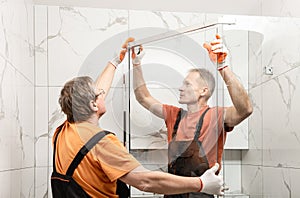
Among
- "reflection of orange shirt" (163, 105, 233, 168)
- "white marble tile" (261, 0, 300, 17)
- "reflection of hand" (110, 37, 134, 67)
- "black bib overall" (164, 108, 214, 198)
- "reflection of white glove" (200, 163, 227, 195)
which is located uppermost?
"white marble tile" (261, 0, 300, 17)

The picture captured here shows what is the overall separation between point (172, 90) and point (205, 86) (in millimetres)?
124

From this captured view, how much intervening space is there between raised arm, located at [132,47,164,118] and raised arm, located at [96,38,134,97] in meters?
0.05

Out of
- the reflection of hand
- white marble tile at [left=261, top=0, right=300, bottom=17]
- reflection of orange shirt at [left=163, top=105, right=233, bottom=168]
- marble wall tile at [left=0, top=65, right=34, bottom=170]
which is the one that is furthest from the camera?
white marble tile at [left=261, top=0, right=300, bottom=17]

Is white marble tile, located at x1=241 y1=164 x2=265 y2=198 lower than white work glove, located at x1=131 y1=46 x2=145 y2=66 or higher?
lower

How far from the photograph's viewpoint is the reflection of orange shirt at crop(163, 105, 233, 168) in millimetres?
1846

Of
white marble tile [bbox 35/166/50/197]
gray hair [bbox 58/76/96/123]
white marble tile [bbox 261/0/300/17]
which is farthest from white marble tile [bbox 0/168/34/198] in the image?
white marble tile [bbox 261/0/300/17]

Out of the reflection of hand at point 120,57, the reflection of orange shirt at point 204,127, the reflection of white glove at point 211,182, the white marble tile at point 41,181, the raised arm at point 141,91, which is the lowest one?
the white marble tile at point 41,181

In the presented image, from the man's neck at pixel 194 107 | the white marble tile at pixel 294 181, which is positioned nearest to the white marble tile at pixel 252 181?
the white marble tile at pixel 294 181

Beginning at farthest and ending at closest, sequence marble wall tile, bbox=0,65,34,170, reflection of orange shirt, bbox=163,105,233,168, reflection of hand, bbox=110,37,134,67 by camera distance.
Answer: reflection of hand, bbox=110,37,134,67 < reflection of orange shirt, bbox=163,105,233,168 < marble wall tile, bbox=0,65,34,170

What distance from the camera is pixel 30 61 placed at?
223 centimetres

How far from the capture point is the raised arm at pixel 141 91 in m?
1.88

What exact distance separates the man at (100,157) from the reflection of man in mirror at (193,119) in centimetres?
5

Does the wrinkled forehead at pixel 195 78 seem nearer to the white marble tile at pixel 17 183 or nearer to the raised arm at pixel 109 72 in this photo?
the raised arm at pixel 109 72

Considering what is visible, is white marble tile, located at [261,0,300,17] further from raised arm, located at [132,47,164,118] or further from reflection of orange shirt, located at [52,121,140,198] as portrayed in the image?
reflection of orange shirt, located at [52,121,140,198]
